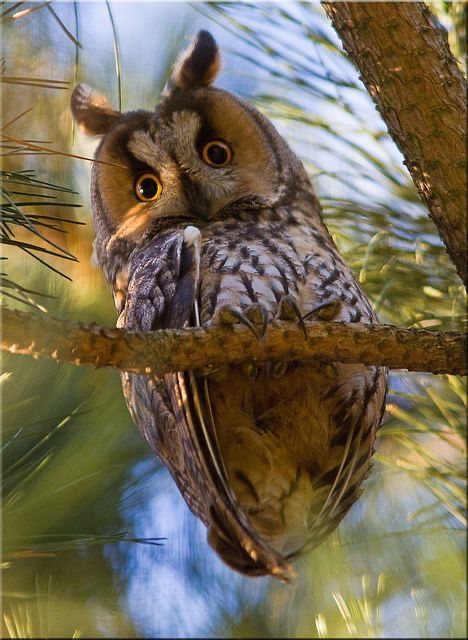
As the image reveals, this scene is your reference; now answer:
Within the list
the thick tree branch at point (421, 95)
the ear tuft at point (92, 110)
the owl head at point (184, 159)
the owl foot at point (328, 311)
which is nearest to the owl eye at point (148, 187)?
the owl head at point (184, 159)

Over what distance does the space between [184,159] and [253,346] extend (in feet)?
2.61

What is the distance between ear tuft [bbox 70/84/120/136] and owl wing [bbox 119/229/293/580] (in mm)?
417

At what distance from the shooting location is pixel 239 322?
4.09ft

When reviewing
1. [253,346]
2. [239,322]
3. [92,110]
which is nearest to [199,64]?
[92,110]

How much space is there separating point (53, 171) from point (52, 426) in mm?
886

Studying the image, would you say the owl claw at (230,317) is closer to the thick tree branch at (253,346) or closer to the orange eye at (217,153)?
the thick tree branch at (253,346)

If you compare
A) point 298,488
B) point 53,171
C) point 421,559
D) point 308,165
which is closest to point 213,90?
point 308,165

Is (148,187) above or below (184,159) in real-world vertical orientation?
below

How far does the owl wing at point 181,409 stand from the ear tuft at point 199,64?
0.48m

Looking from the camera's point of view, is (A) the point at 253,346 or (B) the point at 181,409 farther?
(B) the point at 181,409

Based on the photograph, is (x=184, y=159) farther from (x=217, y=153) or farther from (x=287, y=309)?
(x=287, y=309)

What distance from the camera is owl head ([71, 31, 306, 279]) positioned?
1.83 m

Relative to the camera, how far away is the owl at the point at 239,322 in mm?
1296

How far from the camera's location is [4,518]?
58.6 inches
